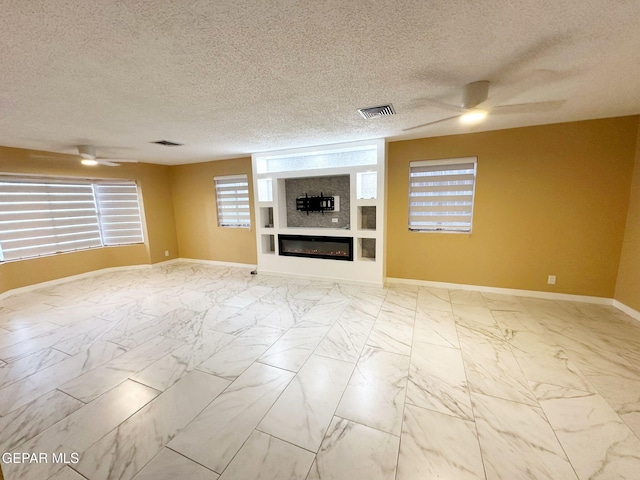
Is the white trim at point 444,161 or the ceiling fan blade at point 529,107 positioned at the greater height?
the ceiling fan blade at point 529,107

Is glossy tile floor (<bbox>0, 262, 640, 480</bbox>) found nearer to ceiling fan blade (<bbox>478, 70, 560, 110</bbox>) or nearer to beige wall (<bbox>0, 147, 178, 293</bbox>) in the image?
beige wall (<bbox>0, 147, 178, 293</bbox>)

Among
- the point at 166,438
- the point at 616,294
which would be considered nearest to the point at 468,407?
the point at 166,438

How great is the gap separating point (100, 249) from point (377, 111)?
5.92 m

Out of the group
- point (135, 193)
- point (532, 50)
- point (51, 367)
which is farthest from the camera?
point (135, 193)

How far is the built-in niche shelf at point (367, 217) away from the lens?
4375mm

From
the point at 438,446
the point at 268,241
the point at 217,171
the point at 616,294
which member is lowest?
the point at 438,446

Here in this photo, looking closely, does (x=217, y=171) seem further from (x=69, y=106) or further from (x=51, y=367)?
(x=51, y=367)

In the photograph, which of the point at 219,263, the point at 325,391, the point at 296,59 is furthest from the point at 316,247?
the point at 296,59

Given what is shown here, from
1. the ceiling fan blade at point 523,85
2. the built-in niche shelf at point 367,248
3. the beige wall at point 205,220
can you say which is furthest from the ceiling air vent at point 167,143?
the ceiling fan blade at point 523,85

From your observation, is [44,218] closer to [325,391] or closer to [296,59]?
[296,59]

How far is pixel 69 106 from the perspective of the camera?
235 cm

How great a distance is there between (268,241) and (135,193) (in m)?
3.16

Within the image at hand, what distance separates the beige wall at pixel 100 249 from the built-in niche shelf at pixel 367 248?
4.66 m

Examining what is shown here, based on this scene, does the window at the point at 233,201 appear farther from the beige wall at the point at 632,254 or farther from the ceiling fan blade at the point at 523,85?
the beige wall at the point at 632,254
